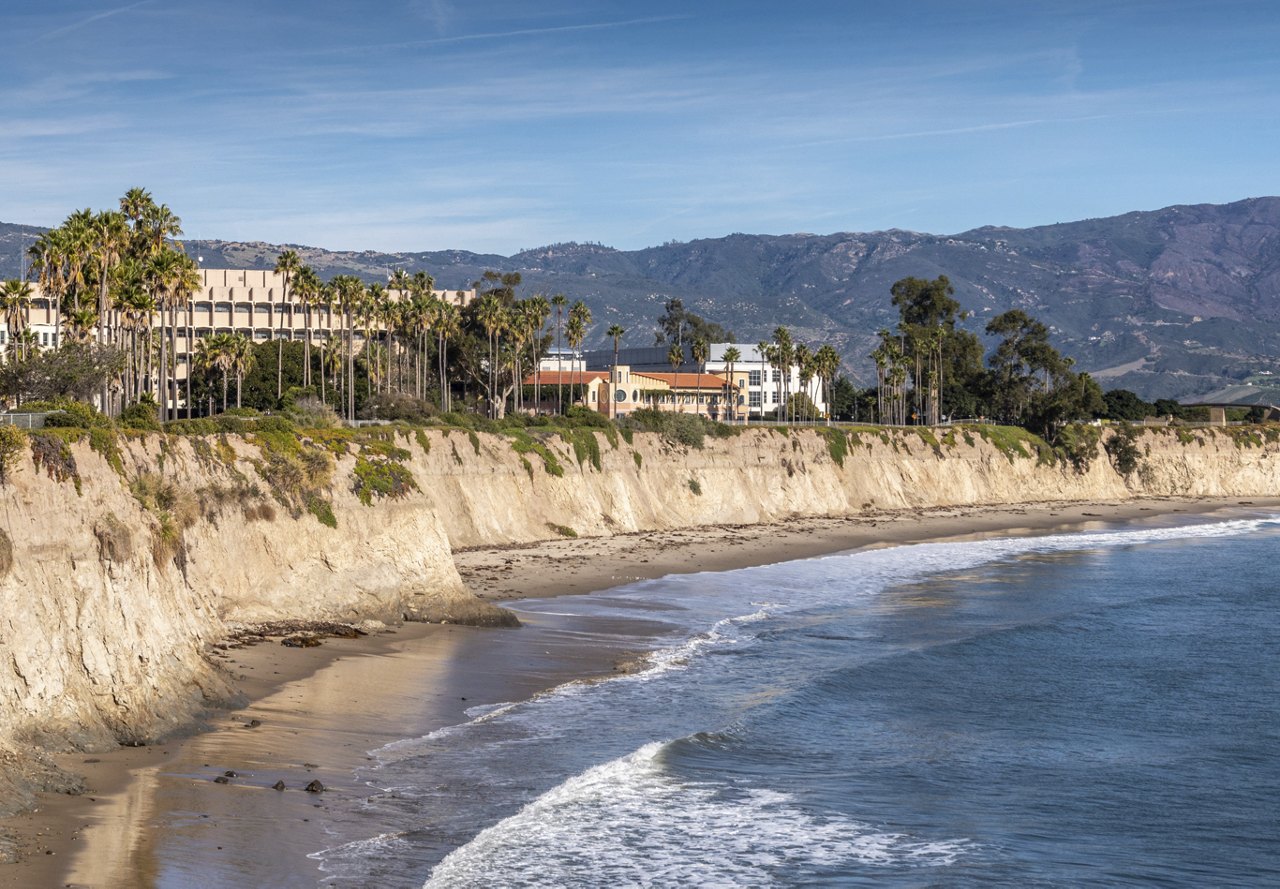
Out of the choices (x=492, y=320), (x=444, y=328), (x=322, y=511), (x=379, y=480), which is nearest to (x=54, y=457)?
(x=322, y=511)

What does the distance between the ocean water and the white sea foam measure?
0.19 ft

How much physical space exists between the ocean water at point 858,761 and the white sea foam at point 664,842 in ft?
→ 0.19

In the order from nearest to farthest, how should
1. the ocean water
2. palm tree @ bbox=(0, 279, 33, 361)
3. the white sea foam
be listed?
the white sea foam < the ocean water < palm tree @ bbox=(0, 279, 33, 361)

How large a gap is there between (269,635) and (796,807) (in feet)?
57.7

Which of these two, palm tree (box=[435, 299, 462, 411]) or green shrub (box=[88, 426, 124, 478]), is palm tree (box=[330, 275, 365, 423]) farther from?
green shrub (box=[88, 426, 124, 478])

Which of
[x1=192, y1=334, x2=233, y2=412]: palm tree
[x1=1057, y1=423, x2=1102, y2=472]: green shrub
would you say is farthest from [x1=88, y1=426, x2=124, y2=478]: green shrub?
[x1=1057, y1=423, x2=1102, y2=472]: green shrub

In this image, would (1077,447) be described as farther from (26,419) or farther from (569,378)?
(26,419)

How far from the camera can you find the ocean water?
2281cm

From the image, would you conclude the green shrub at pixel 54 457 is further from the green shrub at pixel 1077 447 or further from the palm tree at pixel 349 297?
the green shrub at pixel 1077 447

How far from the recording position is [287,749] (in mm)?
27438

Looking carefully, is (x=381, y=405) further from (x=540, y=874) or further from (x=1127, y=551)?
(x=540, y=874)

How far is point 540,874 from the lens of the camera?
21844 mm

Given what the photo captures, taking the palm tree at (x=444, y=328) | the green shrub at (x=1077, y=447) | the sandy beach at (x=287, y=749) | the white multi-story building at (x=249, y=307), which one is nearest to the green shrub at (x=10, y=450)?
the sandy beach at (x=287, y=749)

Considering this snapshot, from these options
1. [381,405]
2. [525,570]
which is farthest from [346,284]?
[525,570]
